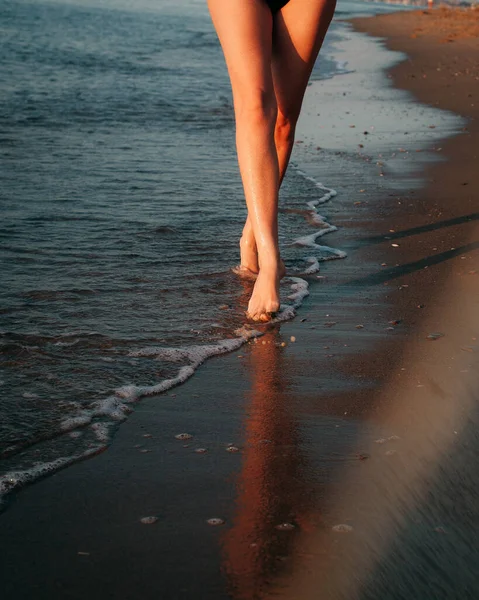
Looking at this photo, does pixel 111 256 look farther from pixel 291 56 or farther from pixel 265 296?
pixel 291 56

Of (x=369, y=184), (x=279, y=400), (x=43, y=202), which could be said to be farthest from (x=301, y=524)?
(x=369, y=184)

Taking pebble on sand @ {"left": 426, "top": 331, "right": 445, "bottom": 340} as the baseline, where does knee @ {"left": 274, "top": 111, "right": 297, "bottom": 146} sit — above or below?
above

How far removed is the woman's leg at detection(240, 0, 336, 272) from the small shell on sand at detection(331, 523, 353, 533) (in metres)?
1.88

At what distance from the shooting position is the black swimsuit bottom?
3191 mm

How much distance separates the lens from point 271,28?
3.21m

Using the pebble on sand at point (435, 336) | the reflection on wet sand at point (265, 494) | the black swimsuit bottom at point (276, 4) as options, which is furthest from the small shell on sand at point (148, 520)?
the black swimsuit bottom at point (276, 4)

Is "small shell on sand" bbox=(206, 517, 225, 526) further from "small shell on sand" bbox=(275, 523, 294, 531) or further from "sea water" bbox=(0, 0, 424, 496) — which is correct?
"sea water" bbox=(0, 0, 424, 496)

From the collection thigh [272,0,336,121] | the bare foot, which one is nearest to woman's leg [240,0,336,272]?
thigh [272,0,336,121]

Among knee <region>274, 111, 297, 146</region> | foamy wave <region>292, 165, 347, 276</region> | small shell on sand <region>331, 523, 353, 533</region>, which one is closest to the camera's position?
small shell on sand <region>331, 523, 353, 533</region>

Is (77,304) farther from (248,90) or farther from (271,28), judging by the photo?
(271,28)

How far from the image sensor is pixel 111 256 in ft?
13.1

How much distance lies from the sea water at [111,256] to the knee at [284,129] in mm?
552

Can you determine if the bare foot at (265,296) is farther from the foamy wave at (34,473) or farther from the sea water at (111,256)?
the foamy wave at (34,473)

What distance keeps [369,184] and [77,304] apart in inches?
118
